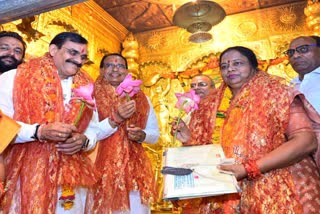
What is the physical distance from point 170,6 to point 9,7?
148 inches

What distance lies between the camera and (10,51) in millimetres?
2316

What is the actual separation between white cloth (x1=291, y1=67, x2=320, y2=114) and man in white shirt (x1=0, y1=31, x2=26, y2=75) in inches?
85.7

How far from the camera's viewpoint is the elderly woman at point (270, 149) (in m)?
1.40

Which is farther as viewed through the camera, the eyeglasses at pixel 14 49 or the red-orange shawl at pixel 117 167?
the eyeglasses at pixel 14 49

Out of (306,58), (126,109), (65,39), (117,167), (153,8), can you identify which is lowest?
(117,167)

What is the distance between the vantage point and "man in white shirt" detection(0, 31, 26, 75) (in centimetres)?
226

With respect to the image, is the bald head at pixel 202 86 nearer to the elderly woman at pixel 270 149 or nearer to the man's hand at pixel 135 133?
the man's hand at pixel 135 133

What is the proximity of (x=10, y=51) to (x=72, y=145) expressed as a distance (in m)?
1.13

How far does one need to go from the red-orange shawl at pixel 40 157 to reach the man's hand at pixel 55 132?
141 mm

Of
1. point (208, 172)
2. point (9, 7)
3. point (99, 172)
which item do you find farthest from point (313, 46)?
point (9, 7)

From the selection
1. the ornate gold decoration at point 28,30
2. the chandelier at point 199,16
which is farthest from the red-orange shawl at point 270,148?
the ornate gold decoration at point 28,30

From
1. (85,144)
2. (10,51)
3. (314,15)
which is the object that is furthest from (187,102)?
(314,15)

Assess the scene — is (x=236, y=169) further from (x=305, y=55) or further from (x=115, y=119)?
(x=305, y=55)

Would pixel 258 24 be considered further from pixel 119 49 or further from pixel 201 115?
pixel 201 115
